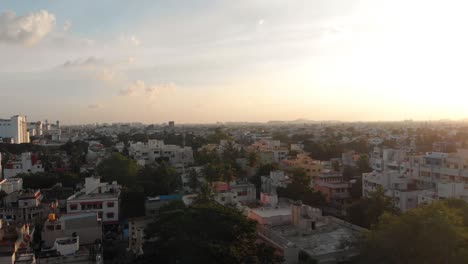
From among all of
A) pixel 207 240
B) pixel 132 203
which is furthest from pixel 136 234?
pixel 207 240

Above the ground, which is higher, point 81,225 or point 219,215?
point 219,215

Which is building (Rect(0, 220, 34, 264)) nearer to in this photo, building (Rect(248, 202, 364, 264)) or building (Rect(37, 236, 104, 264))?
building (Rect(37, 236, 104, 264))

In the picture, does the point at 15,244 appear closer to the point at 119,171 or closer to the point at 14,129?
the point at 119,171

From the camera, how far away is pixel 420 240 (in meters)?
10.7

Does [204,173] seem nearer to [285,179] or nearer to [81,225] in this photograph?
[285,179]

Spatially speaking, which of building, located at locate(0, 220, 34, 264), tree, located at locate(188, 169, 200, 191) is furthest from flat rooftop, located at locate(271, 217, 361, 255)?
tree, located at locate(188, 169, 200, 191)

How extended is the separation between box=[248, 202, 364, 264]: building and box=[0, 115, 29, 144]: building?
57.3 metres

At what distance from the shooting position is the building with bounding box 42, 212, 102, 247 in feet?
48.1

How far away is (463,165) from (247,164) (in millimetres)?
15253

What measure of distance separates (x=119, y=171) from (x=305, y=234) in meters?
16.1

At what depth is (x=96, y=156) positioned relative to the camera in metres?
42.4

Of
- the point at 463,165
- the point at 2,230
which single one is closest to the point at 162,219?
the point at 2,230

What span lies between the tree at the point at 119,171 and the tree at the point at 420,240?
1716 cm

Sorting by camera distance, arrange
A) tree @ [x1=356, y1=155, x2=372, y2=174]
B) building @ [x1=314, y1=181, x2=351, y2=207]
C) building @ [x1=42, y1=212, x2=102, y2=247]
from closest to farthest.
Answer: building @ [x1=42, y1=212, x2=102, y2=247], building @ [x1=314, y1=181, x2=351, y2=207], tree @ [x1=356, y1=155, x2=372, y2=174]
